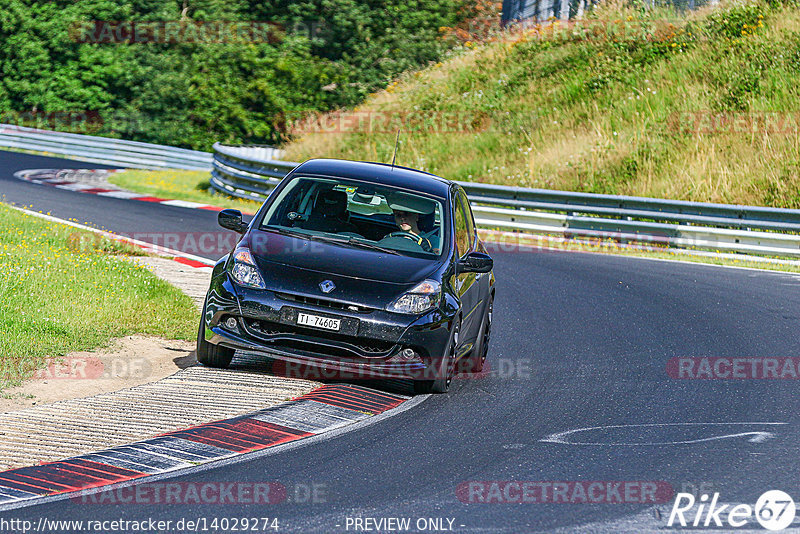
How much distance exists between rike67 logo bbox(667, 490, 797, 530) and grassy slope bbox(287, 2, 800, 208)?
63.8 feet

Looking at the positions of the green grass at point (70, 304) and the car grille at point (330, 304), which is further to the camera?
the green grass at point (70, 304)

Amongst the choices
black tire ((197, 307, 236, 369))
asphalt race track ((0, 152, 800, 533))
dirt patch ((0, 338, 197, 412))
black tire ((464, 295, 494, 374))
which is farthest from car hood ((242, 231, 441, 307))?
dirt patch ((0, 338, 197, 412))

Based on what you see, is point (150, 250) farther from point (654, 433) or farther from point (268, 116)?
point (268, 116)

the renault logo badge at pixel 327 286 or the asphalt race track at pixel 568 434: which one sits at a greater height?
the renault logo badge at pixel 327 286

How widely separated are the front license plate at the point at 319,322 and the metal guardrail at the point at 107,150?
3070 cm

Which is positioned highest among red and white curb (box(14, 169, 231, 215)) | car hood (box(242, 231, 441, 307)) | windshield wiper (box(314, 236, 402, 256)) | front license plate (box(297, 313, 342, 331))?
windshield wiper (box(314, 236, 402, 256))

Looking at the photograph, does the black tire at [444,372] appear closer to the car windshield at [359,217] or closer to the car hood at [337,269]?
the car hood at [337,269]

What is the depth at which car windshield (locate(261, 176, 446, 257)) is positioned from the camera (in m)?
9.19

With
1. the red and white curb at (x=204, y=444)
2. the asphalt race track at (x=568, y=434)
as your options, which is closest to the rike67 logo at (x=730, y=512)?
the asphalt race track at (x=568, y=434)

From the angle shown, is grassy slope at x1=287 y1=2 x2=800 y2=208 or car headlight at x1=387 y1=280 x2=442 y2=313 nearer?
car headlight at x1=387 y1=280 x2=442 y2=313

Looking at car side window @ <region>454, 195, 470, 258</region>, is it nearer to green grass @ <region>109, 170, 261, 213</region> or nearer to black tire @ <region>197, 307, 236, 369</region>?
black tire @ <region>197, 307, 236, 369</region>

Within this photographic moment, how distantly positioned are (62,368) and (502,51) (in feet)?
99.0

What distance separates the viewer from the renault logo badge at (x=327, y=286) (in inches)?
324

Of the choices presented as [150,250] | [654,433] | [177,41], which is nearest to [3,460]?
[654,433]
